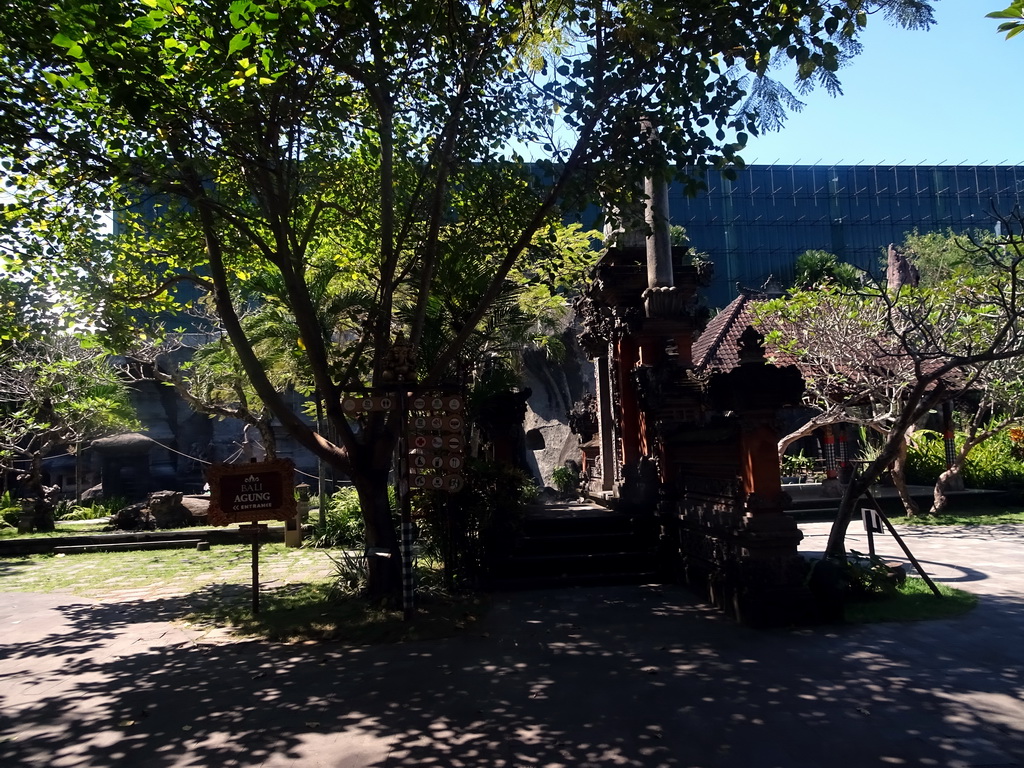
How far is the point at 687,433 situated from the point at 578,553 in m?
2.57

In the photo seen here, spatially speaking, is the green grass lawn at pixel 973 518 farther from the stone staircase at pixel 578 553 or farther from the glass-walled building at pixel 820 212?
the glass-walled building at pixel 820 212

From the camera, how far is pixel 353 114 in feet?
33.3

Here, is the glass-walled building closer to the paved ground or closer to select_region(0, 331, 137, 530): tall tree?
select_region(0, 331, 137, 530): tall tree

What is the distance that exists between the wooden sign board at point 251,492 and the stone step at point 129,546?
10403 mm

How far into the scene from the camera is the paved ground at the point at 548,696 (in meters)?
4.75

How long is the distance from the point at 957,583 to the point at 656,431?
13.9 ft

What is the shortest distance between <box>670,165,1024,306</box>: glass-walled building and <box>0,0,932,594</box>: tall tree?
47.2m

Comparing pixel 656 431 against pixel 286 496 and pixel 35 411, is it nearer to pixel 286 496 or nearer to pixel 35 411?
pixel 286 496

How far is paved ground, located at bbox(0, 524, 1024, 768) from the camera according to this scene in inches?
187

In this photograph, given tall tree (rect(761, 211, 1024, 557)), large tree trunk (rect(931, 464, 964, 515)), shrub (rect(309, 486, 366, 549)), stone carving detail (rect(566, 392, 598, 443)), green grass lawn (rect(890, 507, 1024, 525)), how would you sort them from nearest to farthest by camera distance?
tall tree (rect(761, 211, 1024, 557)) → green grass lawn (rect(890, 507, 1024, 525)) → shrub (rect(309, 486, 366, 549)) → large tree trunk (rect(931, 464, 964, 515)) → stone carving detail (rect(566, 392, 598, 443))

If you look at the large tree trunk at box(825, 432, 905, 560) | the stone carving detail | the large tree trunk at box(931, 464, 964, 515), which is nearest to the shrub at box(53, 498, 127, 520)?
the stone carving detail

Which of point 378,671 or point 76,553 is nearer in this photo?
point 378,671

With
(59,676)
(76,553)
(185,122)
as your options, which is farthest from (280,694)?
(76,553)

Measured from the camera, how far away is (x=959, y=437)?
2147 cm
